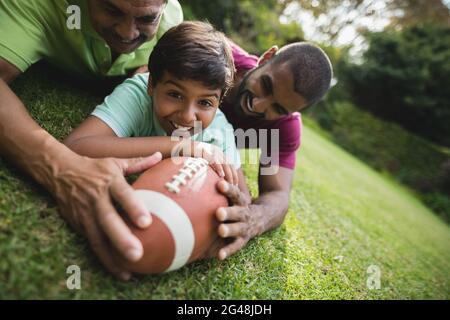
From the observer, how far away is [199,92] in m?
2.13

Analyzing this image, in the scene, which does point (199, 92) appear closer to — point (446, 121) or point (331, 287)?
point (331, 287)

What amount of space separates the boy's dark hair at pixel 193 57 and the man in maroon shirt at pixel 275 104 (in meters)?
0.83

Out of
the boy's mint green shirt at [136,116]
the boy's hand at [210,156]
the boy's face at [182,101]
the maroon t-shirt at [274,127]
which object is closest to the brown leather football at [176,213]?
the boy's hand at [210,156]

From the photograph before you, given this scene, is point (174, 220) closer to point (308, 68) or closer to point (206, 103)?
point (206, 103)

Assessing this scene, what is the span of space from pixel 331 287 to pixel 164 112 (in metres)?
1.85

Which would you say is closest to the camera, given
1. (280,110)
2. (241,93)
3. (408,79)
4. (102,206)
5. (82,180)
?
(102,206)

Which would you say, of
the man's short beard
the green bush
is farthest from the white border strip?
the green bush

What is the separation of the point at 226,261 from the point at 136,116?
115 cm

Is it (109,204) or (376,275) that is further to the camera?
(376,275)

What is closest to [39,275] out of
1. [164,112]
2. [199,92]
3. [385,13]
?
[164,112]

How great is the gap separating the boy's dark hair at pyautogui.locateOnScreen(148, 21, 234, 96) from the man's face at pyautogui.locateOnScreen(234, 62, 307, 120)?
0.80 m

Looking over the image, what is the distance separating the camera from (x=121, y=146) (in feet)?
6.66

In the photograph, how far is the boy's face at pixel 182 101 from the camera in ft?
6.95

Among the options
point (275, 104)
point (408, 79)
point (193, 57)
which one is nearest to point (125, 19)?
point (193, 57)
